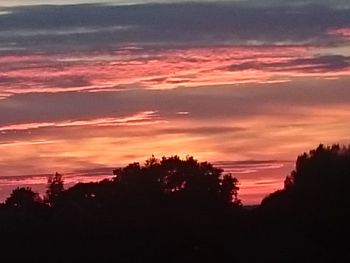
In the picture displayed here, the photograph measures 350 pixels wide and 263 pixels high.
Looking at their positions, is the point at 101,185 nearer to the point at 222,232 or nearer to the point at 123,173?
the point at 123,173

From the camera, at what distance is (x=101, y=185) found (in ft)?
288

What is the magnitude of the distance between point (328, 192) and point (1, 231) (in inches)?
729

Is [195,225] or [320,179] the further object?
[320,179]

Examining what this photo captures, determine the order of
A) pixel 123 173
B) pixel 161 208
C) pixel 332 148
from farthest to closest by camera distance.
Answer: pixel 123 173, pixel 332 148, pixel 161 208

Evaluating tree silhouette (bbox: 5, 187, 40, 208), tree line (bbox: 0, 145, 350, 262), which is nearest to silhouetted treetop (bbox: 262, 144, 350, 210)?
tree line (bbox: 0, 145, 350, 262)

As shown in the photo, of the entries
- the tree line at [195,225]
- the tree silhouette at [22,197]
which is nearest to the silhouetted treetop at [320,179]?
the tree line at [195,225]

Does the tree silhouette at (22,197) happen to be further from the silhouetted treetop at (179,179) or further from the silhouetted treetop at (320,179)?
the silhouetted treetop at (320,179)

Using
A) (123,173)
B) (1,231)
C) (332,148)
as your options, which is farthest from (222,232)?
(123,173)

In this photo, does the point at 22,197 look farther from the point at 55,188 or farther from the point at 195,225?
the point at 195,225

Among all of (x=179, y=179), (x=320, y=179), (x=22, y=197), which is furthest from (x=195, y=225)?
(x=22, y=197)

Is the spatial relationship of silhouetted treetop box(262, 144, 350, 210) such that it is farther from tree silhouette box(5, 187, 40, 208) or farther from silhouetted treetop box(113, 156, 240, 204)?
tree silhouette box(5, 187, 40, 208)

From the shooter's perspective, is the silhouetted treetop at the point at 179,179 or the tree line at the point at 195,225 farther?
the silhouetted treetop at the point at 179,179

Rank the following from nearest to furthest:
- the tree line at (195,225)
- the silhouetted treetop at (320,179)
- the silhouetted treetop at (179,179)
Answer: the tree line at (195,225), the silhouetted treetop at (320,179), the silhouetted treetop at (179,179)

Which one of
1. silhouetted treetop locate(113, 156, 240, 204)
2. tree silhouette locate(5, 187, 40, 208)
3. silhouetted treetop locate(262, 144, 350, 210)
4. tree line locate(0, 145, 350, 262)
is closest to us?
tree line locate(0, 145, 350, 262)
